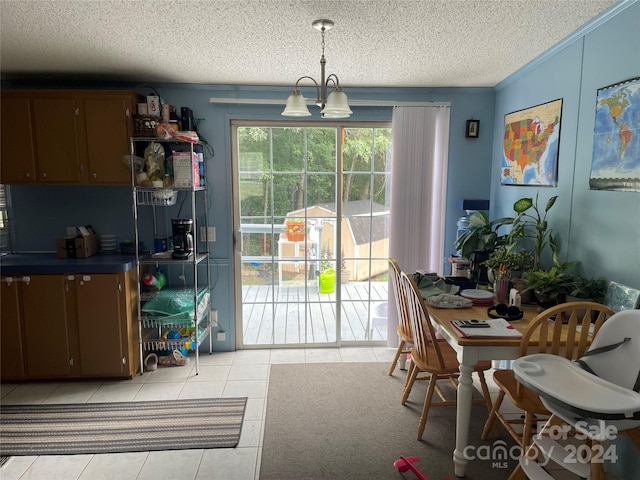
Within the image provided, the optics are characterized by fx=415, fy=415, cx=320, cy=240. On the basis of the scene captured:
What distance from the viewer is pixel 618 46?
211 centimetres

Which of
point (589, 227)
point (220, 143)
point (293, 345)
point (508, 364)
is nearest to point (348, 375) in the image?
point (293, 345)

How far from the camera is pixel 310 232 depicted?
12.5 ft

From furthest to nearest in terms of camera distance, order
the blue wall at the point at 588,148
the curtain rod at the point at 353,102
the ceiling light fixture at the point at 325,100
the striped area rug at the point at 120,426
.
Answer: the curtain rod at the point at 353,102, the striped area rug at the point at 120,426, the ceiling light fixture at the point at 325,100, the blue wall at the point at 588,148

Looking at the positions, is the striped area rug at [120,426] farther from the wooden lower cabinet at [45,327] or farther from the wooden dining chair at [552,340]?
the wooden dining chair at [552,340]

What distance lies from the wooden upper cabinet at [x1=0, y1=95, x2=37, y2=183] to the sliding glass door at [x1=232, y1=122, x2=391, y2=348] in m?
1.54

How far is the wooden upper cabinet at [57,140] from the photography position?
3.12 meters

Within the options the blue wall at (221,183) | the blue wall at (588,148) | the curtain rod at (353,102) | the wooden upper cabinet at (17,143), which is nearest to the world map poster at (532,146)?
the blue wall at (588,148)

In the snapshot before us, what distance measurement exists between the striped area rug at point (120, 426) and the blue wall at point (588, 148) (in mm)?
2334

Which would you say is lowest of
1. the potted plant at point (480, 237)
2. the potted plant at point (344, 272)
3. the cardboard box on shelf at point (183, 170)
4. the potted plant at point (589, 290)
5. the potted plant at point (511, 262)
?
the potted plant at point (344, 272)

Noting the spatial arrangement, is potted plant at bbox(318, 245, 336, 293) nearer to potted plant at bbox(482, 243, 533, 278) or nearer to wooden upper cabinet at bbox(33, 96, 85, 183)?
potted plant at bbox(482, 243, 533, 278)

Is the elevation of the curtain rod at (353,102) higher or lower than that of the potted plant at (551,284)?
higher

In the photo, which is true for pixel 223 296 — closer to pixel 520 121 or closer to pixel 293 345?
pixel 293 345

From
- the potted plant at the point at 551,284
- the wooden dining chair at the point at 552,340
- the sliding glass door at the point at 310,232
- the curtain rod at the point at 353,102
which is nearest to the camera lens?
the wooden dining chair at the point at 552,340

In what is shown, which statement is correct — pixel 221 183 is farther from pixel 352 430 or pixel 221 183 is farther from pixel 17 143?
pixel 352 430
